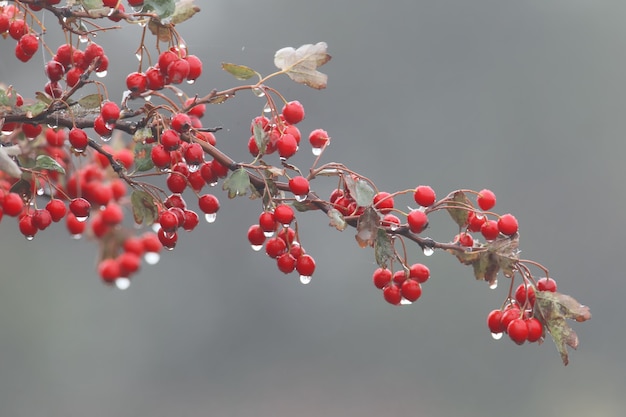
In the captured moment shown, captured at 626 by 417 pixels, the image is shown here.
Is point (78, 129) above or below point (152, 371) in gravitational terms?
above

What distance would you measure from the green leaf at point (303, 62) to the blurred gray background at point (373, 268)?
51.0ft

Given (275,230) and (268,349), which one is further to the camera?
(268,349)

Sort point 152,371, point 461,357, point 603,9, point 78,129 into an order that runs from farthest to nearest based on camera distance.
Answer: point 603,9
point 152,371
point 461,357
point 78,129

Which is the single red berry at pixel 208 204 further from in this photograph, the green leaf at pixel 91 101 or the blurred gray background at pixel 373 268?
the blurred gray background at pixel 373 268

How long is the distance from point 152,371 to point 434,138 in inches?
292

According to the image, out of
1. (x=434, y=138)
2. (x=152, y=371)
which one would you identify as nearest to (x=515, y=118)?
(x=434, y=138)

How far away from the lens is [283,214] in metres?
1.31

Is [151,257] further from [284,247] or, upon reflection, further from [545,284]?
[545,284]

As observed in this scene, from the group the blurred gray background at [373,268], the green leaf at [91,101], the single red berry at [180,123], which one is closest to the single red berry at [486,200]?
the single red berry at [180,123]

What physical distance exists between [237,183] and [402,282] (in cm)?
30

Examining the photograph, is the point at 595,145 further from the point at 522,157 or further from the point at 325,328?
the point at 325,328

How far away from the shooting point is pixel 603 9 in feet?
70.5

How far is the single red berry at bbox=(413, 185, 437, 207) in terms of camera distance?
132cm

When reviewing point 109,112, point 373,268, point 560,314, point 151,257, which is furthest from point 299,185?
point 373,268
